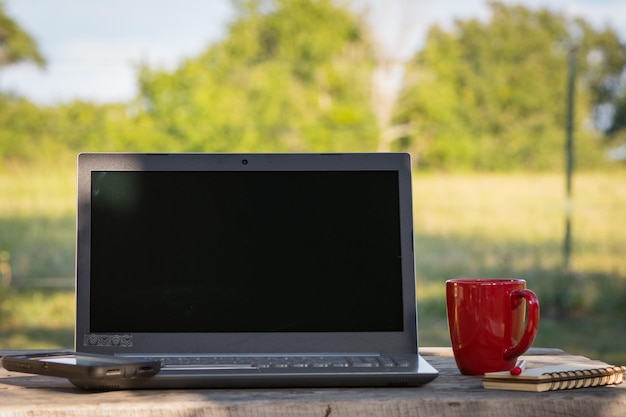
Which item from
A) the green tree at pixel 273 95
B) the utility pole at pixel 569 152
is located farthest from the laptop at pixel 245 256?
the utility pole at pixel 569 152

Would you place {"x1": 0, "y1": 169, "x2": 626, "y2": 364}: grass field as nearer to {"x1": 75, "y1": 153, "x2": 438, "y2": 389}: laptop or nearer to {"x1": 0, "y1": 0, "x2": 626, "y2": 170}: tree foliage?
{"x1": 0, "y1": 0, "x2": 626, "y2": 170}: tree foliage

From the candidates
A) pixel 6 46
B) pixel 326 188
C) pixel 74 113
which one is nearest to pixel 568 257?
pixel 74 113

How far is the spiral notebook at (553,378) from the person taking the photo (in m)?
1.07

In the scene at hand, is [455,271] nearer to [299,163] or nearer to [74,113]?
[74,113]

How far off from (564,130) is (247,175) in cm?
405

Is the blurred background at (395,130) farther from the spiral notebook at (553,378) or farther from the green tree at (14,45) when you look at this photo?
the spiral notebook at (553,378)

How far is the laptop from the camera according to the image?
4.04ft

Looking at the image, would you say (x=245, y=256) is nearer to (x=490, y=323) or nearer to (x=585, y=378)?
(x=490, y=323)

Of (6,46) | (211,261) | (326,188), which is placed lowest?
(211,261)

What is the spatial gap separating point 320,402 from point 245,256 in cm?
31

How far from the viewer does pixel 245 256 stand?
4.14 ft

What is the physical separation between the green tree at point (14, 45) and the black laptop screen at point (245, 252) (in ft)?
13.9

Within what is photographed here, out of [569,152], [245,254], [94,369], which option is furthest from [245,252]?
[569,152]

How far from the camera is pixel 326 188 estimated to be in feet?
4.21
